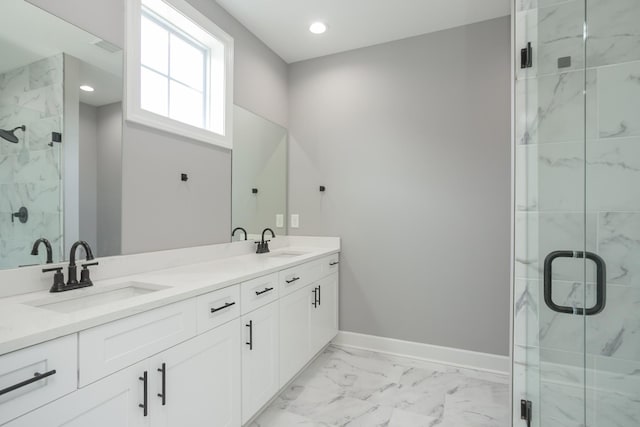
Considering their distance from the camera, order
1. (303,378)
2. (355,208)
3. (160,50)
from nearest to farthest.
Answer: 1. (160,50)
2. (303,378)
3. (355,208)

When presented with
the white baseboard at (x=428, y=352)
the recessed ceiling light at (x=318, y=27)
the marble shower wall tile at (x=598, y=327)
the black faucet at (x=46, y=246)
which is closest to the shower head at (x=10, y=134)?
the black faucet at (x=46, y=246)

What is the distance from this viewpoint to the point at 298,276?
86.2 inches

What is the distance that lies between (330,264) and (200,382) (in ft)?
5.14

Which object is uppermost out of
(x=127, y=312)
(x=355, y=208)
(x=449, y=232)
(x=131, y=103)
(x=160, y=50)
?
(x=160, y=50)

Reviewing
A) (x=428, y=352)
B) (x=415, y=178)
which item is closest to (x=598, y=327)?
(x=428, y=352)

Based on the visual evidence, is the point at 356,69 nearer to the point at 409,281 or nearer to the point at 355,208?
the point at 355,208

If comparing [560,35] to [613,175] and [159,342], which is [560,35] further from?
[159,342]

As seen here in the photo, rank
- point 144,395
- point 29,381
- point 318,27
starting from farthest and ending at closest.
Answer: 1. point 318,27
2. point 144,395
3. point 29,381

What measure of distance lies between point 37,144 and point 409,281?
256cm

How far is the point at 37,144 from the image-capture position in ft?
4.23

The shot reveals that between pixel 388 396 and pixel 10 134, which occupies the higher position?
pixel 10 134

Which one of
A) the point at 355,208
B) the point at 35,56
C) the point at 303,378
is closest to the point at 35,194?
the point at 35,56

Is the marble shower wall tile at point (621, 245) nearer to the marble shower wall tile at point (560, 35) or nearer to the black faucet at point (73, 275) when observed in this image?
the marble shower wall tile at point (560, 35)

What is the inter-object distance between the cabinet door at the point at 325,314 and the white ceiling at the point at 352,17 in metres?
2.09
